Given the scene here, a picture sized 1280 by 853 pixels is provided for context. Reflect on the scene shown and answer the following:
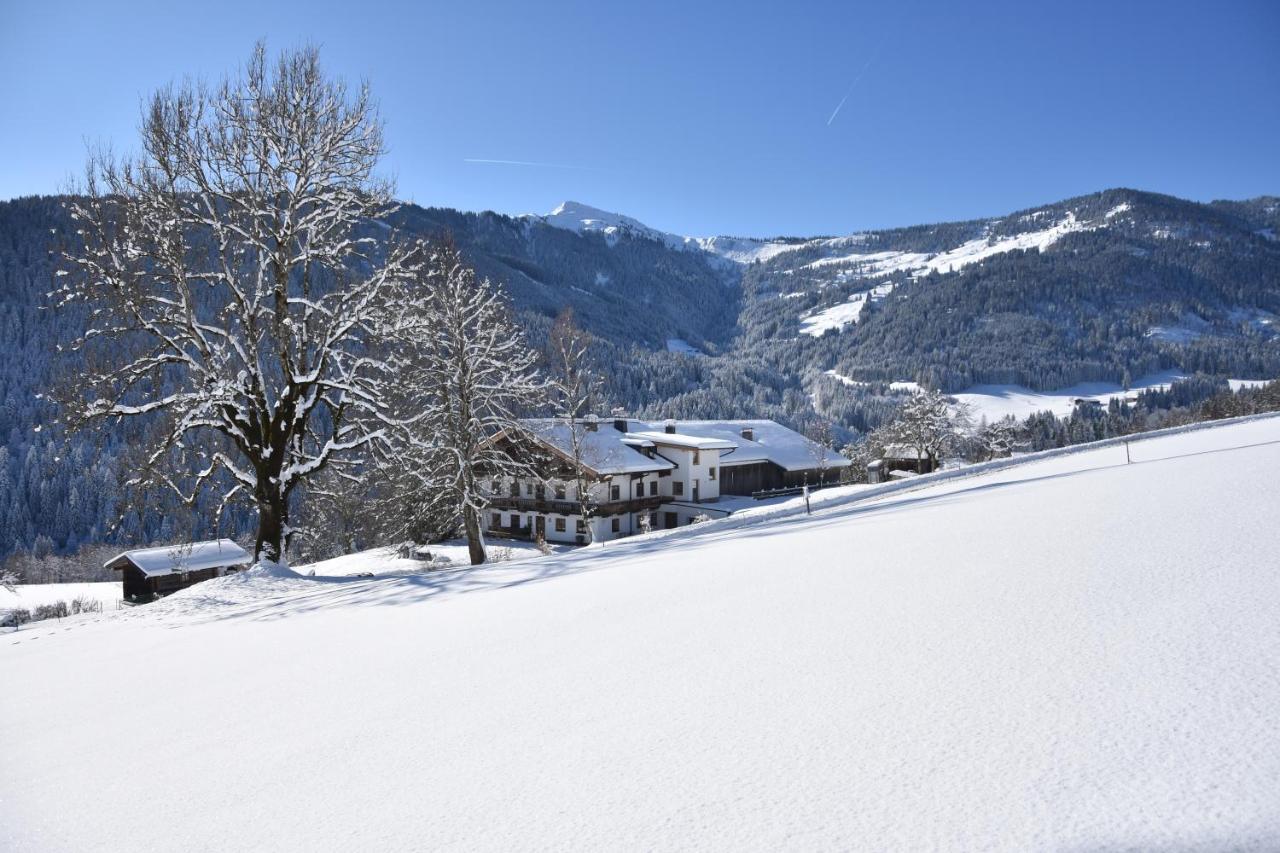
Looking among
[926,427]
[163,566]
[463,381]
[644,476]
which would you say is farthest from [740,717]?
[926,427]

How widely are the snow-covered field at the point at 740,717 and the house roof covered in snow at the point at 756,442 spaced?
141 ft

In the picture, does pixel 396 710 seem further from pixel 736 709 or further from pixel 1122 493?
pixel 1122 493

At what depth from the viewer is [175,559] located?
3669 centimetres

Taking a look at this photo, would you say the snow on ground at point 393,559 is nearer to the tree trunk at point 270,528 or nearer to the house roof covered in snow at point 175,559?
the house roof covered in snow at point 175,559

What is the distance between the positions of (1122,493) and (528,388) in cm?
1413

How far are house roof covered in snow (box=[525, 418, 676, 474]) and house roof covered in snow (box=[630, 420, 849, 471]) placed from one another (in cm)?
299

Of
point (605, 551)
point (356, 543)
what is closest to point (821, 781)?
point (605, 551)

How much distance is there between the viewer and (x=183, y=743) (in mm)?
4375

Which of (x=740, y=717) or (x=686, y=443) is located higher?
(x=686, y=443)

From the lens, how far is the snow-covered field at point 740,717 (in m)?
2.49

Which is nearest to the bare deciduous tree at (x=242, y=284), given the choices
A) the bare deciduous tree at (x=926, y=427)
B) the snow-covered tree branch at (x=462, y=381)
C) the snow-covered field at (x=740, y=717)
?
A: the snow-covered tree branch at (x=462, y=381)

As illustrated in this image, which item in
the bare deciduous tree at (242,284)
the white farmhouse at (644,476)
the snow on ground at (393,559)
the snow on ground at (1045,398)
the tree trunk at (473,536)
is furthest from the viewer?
the snow on ground at (1045,398)

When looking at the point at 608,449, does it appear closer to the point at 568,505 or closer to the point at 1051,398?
the point at 568,505

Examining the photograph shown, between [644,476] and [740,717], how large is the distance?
42288 millimetres
